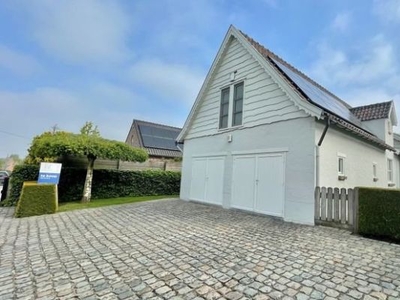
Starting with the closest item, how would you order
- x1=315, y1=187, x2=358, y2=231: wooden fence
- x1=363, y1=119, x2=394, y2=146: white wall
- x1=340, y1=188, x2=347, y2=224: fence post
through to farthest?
x1=315, y1=187, x2=358, y2=231: wooden fence
x1=340, y1=188, x2=347, y2=224: fence post
x1=363, y1=119, x2=394, y2=146: white wall

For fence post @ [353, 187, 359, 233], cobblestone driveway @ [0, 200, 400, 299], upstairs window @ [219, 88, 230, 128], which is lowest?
cobblestone driveway @ [0, 200, 400, 299]

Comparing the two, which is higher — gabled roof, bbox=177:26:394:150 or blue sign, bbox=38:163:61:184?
gabled roof, bbox=177:26:394:150

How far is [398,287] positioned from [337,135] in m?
5.71

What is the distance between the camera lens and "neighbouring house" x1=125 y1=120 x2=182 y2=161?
76.9 ft

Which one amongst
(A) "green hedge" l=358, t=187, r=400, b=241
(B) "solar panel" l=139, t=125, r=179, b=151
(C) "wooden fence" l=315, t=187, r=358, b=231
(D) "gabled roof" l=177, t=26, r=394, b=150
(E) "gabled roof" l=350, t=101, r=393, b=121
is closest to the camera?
(A) "green hedge" l=358, t=187, r=400, b=241

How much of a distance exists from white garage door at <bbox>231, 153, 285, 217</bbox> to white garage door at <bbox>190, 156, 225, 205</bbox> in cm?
86

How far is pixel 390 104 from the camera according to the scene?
1212 cm

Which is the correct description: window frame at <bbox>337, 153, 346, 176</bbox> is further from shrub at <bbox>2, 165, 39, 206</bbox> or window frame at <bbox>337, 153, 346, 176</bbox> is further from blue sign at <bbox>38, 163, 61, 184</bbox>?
shrub at <bbox>2, 165, 39, 206</bbox>

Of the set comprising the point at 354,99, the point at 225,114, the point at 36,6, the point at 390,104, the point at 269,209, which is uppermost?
the point at 354,99

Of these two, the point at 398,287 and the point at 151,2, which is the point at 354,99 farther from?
the point at 398,287

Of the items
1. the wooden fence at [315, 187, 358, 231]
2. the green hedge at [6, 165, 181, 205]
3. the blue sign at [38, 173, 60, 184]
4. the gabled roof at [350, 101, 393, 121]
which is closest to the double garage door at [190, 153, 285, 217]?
the wooden fence at [315, 187, 358, 231]

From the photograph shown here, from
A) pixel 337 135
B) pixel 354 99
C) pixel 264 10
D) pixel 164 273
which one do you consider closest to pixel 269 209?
pixel 337 135

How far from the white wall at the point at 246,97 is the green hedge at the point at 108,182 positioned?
4417 millimetres

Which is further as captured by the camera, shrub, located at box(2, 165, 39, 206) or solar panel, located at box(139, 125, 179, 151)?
solar panel, located at box(139, 125, 179, 151)
